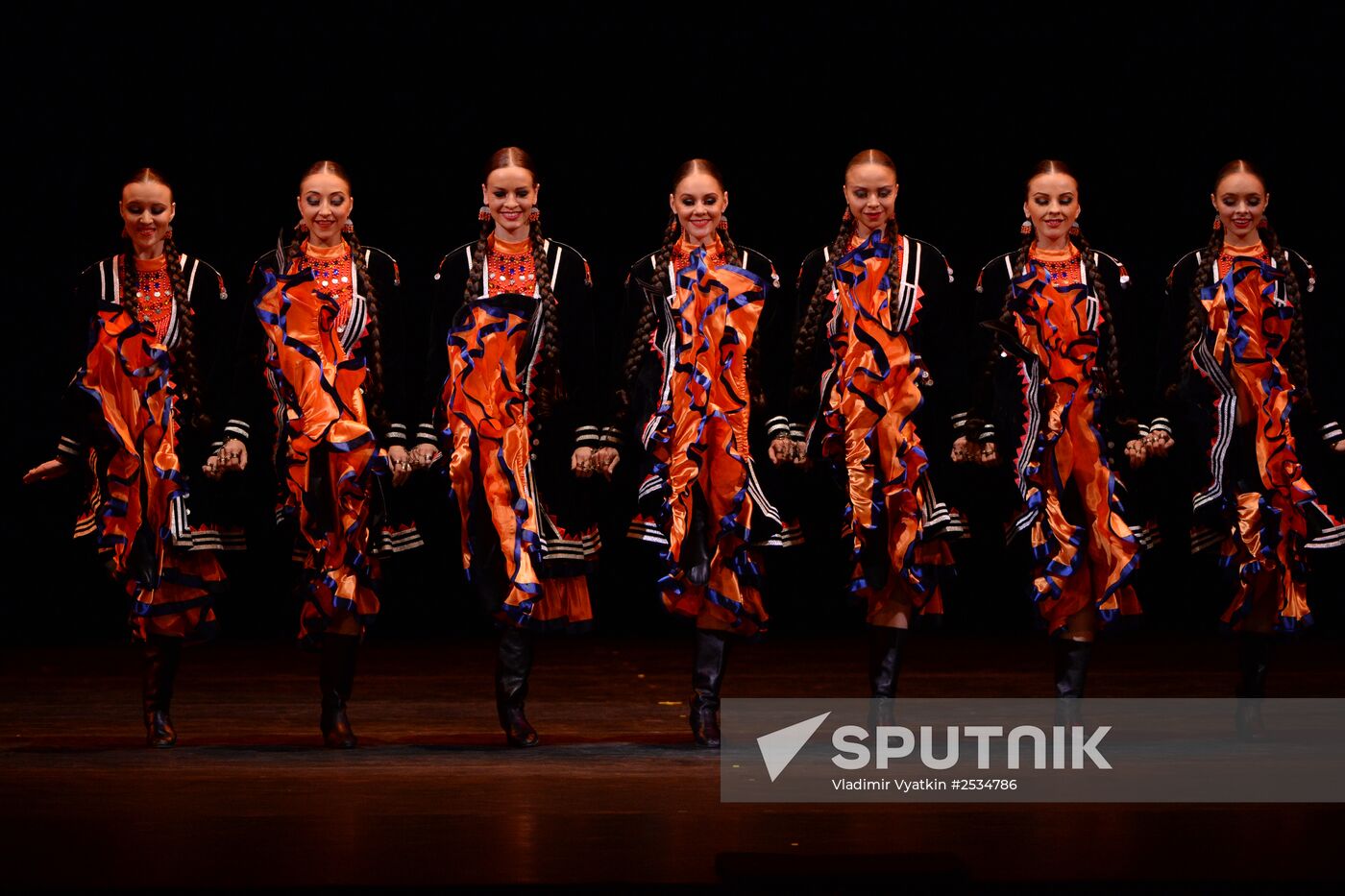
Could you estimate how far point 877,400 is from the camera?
4.01 m

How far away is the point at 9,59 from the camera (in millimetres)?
5410

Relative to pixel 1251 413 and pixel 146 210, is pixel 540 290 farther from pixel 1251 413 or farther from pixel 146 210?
pixel 1251 413

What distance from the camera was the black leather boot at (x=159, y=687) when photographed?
393cm

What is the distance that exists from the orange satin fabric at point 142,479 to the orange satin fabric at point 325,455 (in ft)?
0.85

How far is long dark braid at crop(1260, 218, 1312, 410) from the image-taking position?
4.23m

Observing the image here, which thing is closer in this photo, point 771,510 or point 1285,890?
point 1285,890

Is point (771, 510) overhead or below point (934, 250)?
below

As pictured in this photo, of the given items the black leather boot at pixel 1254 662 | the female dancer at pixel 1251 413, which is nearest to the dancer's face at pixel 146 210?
the female dancer at pixel 1251 413

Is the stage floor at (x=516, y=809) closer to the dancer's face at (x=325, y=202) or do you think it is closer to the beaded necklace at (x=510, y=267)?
the beaded necklace at (x=510, y=267)

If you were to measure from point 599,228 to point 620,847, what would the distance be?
3.24 m

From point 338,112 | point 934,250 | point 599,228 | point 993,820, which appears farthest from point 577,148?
point 993,820

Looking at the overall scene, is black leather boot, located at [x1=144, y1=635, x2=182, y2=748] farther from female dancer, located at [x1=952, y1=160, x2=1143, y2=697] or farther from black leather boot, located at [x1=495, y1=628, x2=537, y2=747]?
female dancer, located at [x1=952, y1=160, x2=1143, y2=697]

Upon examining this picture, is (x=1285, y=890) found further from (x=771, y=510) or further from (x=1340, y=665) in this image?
(x=1340, y=665)

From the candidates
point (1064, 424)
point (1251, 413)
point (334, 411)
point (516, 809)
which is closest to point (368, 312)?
point (334, 411)
